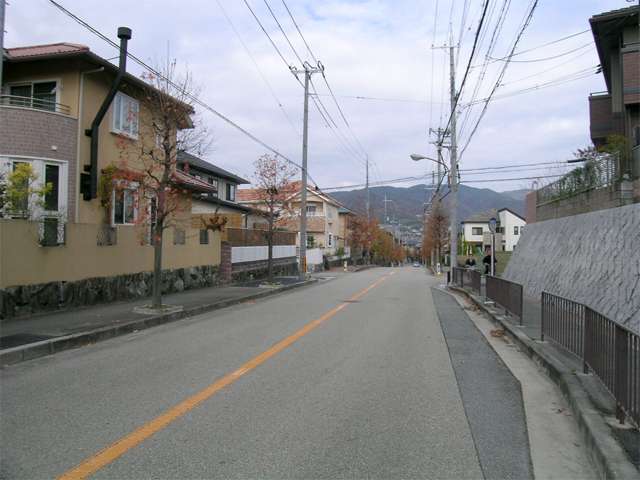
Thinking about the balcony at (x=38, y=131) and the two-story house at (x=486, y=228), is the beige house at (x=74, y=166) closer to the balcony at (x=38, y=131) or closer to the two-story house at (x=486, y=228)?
the balcony at (x=38, y=131)

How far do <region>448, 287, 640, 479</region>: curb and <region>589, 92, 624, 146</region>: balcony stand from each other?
1774 centimetres

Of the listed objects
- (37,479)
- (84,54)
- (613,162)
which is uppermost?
(84,54)

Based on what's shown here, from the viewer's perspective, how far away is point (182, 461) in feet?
14.4

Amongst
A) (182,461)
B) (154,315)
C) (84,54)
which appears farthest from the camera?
(84,54)

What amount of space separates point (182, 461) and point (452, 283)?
2517 cm

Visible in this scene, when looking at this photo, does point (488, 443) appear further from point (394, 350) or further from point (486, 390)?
point (394, 350)

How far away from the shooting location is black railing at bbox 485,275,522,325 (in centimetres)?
1180

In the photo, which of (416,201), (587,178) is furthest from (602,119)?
(416,201)

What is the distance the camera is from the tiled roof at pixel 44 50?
1506 cm

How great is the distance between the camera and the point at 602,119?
23.0 meters

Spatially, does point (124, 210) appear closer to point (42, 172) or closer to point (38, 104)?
point (42, 172)

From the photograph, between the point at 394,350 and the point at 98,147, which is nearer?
the point at 394,350

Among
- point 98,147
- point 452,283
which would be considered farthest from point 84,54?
point 452,283

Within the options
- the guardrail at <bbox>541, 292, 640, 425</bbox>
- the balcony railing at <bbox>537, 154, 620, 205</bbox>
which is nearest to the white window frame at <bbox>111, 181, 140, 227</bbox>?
the guardrail at <bbox>541, 292, 640, 425</bbox>
